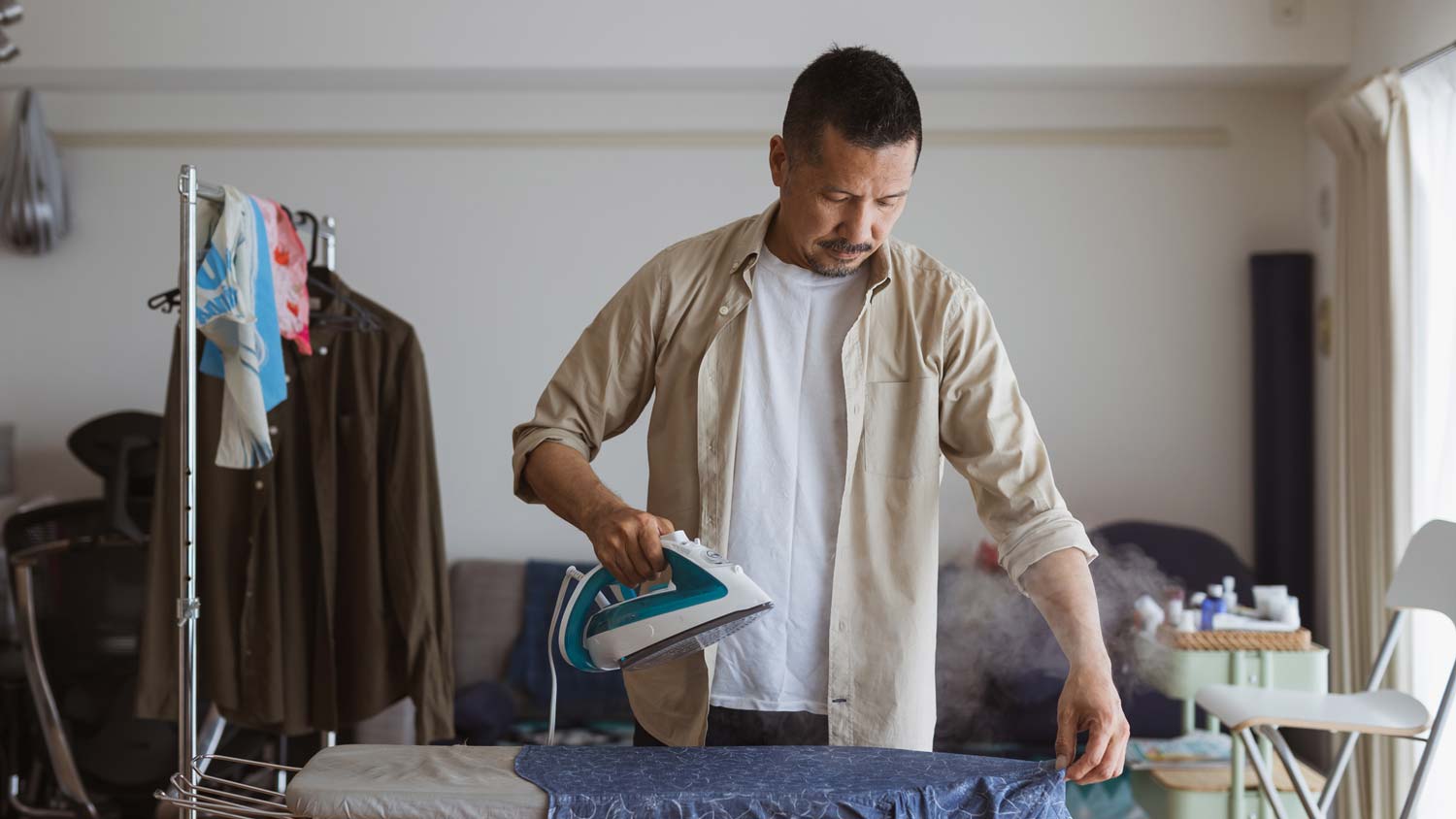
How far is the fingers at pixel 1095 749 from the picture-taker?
4.08ft

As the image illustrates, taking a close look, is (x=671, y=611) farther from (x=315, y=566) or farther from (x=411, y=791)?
(x=315, y=566)

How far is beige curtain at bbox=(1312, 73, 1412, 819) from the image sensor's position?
2898 mm

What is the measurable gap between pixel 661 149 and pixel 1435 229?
7.03ft

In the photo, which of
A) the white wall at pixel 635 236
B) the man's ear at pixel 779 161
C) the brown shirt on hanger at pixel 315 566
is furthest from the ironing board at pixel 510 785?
the white wall at pixel 635 236

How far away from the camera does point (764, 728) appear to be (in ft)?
4.92

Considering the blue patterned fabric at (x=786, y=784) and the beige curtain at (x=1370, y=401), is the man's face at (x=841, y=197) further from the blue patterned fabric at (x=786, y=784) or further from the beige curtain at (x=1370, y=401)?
the beige curtain at (x=1370, y=401)

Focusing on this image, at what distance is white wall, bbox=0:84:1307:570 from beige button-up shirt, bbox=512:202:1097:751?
7.74ft

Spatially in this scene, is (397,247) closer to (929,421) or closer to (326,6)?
(326,6)

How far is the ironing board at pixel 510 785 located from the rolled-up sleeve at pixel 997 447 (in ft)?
0.80

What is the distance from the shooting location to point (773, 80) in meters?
3.72

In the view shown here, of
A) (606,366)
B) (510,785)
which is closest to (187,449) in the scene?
(606,366)

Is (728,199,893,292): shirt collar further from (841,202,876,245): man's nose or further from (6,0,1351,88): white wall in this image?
(6,0,1351,88): white wall

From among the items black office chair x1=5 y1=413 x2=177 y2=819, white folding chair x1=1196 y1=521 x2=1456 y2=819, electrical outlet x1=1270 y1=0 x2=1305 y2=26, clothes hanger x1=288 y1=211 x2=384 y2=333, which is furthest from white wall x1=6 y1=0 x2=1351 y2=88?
white folding chair x1=1196 y1=521 x2=1456 y2=819

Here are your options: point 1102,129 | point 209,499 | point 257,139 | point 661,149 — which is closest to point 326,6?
point 257,139
